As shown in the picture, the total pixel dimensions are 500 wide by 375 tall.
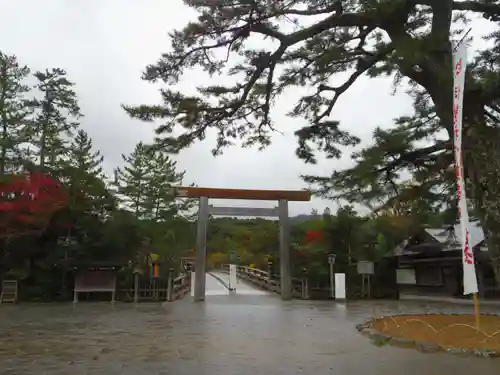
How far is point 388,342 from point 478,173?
10.0ft

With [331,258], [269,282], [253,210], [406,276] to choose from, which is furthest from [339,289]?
[269,282]

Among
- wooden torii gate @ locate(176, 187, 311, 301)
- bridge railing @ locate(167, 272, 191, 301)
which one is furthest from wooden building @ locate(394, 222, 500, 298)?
bridge railing @ locate(167, 272, 191, 301)

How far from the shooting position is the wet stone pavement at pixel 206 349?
512 cm

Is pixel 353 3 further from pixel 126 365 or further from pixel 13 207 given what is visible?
pixel 13 207

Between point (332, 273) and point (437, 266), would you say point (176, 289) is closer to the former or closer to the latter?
point (332, 273)

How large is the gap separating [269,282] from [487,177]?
1451 centimetres

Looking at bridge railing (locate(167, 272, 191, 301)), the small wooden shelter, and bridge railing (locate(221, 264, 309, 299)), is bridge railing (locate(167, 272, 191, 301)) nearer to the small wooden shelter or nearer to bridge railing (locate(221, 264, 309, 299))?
the small wooden shelter

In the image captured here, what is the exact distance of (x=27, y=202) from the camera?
578 inches

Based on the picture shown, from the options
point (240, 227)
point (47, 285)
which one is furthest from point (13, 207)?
point (240, 227)

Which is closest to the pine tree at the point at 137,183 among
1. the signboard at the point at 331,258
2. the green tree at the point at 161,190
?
the green tree at the point at 161,190

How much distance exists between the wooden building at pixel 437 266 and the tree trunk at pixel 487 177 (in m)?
8.39

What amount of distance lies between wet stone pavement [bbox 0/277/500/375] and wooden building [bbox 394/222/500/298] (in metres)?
8.01

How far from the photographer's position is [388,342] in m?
6.68

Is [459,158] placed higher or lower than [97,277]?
higher
